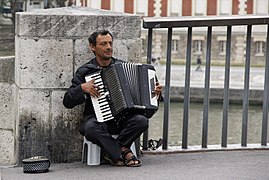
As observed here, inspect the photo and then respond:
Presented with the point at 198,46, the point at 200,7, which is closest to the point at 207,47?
the point at 198,46

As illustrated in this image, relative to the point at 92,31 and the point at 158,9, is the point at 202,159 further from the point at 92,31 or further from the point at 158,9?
the point at 158,9

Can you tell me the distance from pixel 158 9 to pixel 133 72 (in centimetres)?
4572

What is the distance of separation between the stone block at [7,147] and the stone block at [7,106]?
2.2 inches

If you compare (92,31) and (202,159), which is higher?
(92,31)

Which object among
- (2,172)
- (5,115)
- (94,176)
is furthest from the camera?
(5,115)

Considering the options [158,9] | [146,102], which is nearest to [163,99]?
[146,102]

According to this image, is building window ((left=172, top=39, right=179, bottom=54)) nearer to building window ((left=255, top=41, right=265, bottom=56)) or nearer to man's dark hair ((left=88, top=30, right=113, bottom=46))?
building window ((left=255, top=41, right=265, bottom=56))

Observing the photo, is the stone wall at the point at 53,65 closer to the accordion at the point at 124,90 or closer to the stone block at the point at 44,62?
the stone block at the point at 44,62

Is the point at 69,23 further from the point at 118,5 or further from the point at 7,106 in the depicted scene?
the point at 118,5

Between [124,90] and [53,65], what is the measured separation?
0.76 metres

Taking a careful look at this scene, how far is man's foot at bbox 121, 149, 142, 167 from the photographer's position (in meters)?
7.14

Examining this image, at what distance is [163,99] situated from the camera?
7.57 metres

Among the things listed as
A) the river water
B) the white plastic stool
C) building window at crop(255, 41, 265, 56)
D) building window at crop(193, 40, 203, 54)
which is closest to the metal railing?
the white plastic stool

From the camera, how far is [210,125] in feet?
84.6
